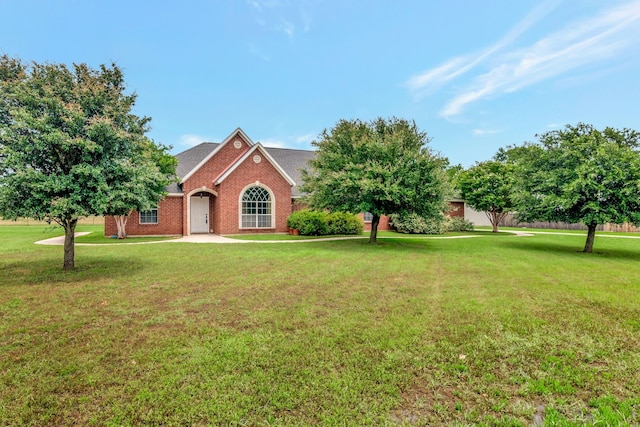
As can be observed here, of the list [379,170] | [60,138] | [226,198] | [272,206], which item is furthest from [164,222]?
[379,170]

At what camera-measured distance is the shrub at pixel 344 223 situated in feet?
68.0

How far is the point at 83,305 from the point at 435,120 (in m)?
26.9

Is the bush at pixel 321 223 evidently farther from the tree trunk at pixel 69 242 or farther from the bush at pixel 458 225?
the tree trunk at pixel 69 242

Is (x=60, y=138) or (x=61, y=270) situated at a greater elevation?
(x=60, y=138)

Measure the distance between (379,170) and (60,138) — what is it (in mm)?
10191

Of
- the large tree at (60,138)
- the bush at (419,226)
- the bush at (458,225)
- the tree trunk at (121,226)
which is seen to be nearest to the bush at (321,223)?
the bush at (419,226)

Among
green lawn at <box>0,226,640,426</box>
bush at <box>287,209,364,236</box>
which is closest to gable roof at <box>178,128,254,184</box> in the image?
bush at <box>287,209,364,236</box>

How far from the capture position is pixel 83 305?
215 inches

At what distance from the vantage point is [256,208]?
2048 cm

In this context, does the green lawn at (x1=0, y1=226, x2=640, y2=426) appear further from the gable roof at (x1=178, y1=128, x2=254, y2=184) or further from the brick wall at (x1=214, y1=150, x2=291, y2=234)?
the gable roof at (x1=178, y1=128, x2=254, y2=184)

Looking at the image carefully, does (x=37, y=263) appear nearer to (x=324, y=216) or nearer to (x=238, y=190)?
(x=238, y=190)

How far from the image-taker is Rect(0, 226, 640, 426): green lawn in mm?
2658

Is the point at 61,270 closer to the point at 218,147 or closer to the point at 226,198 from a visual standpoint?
the point at 226,198

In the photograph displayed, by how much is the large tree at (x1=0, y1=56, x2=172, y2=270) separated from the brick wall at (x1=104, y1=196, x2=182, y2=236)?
12106 millimetres
